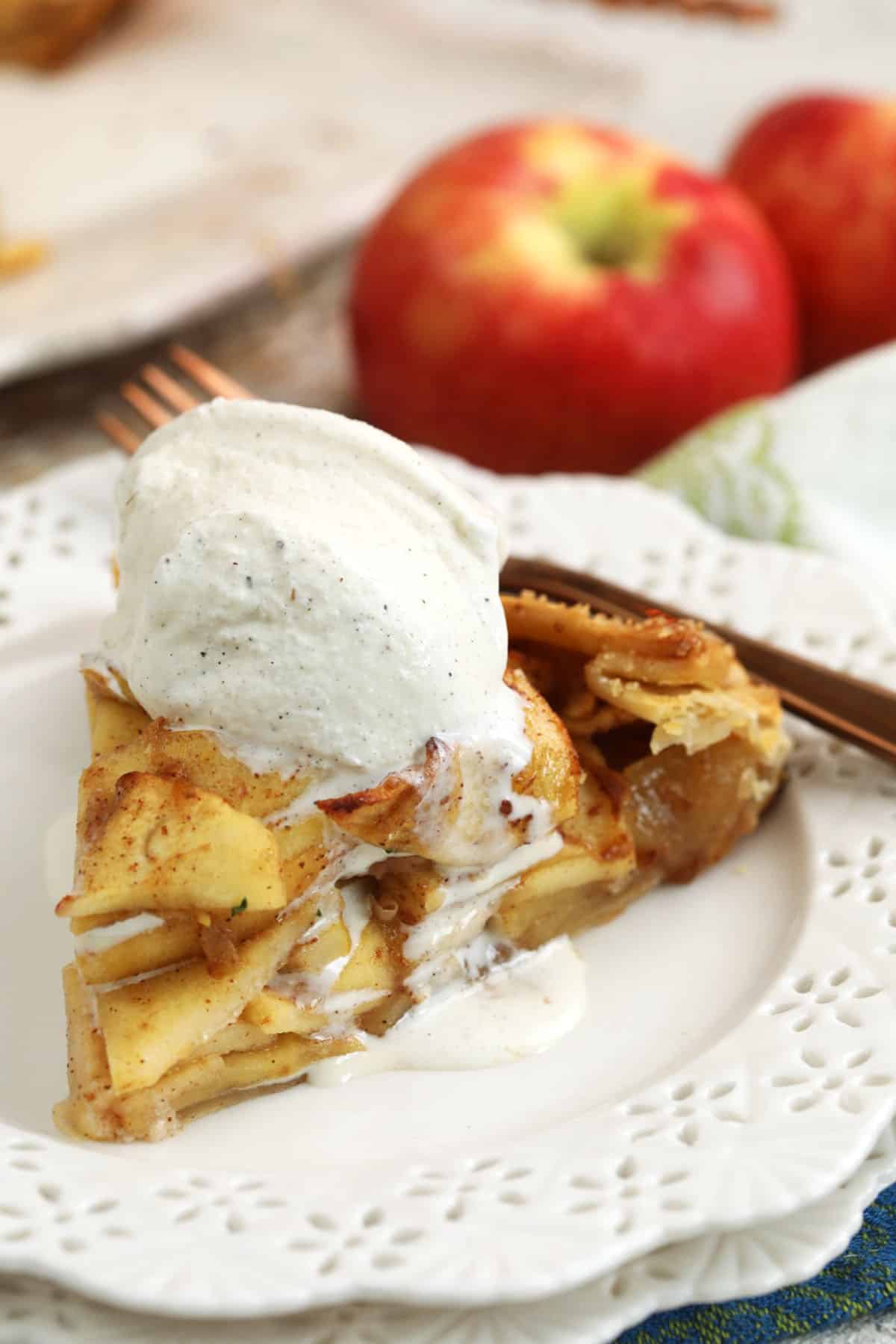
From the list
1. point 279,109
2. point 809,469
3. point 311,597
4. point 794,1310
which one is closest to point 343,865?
point 311,597

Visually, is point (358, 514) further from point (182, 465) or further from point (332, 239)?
point (332, 239)


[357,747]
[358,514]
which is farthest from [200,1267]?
[358,514]

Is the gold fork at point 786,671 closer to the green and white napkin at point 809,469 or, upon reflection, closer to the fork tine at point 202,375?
the fork tine at point 202,375

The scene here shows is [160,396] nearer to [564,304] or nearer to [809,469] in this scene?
[564,304]

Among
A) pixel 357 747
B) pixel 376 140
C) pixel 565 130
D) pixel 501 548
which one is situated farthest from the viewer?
pixel 376 140

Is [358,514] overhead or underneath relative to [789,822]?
overhead

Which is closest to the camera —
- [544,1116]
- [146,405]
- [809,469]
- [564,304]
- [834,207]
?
[544,1116]

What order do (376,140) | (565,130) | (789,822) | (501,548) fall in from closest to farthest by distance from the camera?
(501,548) → (789,822) → (565,130) → (376,140)

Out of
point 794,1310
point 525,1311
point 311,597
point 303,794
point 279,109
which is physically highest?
point 311,597
